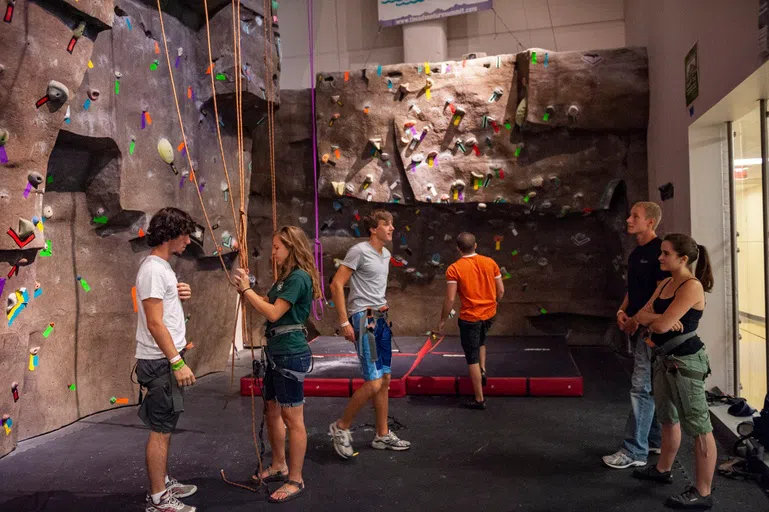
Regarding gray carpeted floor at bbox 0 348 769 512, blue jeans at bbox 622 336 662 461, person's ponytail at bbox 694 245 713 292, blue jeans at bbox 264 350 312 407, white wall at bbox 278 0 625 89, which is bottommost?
gray carpeted floor at bbox 0 348 769 512

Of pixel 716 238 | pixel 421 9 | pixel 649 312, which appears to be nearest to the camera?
pixel 649 312

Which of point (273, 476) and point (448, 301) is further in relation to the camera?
point (448, 301)

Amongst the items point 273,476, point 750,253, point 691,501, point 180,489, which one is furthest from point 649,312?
point 180,489

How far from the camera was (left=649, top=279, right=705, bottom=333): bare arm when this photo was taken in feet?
9.45

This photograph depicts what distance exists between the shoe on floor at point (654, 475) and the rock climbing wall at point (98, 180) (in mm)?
2736

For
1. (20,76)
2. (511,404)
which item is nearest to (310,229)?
(511,404)

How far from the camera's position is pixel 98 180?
16.0 ft

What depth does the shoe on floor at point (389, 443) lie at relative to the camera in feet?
12.9

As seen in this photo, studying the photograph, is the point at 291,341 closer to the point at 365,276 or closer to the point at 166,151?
the point at 365,276

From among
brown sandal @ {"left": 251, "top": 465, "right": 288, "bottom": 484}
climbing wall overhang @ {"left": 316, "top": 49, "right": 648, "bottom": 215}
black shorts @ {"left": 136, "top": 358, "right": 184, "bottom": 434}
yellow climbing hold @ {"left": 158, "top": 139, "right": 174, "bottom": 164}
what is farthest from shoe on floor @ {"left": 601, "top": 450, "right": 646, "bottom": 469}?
yellow climbing hold @ {"left": 158, "top": 139, "right": 174, "bottom": 164}

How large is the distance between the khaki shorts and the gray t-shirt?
162 centimetres

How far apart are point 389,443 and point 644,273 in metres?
1.87

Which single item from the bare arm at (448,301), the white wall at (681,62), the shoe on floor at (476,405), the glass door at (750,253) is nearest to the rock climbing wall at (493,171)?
the white wall at (681,62)

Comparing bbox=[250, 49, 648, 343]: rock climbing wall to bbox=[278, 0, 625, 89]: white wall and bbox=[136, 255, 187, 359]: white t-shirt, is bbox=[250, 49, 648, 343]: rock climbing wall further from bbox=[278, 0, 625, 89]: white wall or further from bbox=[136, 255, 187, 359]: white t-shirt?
bbox=[136, 255, 187, 359]: white t-shirt
